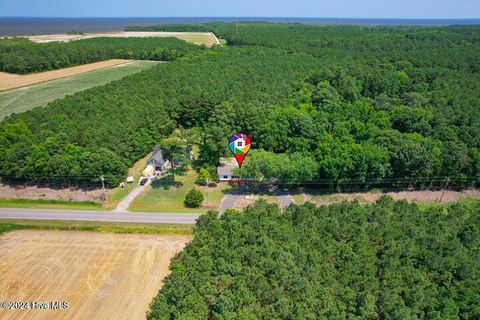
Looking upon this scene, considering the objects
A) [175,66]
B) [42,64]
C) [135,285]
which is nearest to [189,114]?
[175,66]

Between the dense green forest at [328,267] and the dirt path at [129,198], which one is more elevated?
the dense green forest at [328,267]

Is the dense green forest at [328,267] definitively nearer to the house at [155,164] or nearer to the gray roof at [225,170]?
the gray roof at [225,170]

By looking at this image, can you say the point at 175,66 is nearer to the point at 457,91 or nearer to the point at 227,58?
the point at 227,58

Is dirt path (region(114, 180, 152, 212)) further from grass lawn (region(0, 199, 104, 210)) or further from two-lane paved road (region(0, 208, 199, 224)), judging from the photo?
grass lawn (region(0, 199, 104, 210))

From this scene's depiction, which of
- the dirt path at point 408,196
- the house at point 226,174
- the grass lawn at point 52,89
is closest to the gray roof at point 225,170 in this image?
the house at point 226,174

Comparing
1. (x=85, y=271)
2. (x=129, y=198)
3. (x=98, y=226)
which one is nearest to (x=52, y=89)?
(x=129, y=198)
